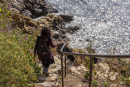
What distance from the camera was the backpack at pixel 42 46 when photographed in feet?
11.1

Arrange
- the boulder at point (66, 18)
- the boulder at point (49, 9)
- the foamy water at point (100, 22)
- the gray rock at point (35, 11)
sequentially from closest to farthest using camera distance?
the foamy water at point (100, 22) < the gray rock at point (35, 11) < the boulder at point (66, 18) < the boulder at point (49, 9)

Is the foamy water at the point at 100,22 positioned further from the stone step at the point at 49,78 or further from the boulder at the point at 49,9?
the stone step at the point at 49,78

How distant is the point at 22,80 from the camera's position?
7.95 feet

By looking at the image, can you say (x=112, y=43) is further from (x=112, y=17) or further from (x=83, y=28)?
(x=112, y=17)

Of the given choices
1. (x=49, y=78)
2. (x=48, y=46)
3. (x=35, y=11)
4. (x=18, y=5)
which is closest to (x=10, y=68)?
(x=48, y=46)

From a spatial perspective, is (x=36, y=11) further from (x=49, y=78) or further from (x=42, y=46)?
(x=49, y=78)

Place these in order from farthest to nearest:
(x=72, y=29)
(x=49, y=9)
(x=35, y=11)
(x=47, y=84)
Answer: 1. (x=49, y=9)
2. (x=35, y=11)
3. (x=72, y=29)
4. (x=47, y=84)

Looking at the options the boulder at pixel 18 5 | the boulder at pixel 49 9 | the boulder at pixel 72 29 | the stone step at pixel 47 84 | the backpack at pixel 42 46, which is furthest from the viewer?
the boulder at pixel 49 9

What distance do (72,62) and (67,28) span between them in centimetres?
782

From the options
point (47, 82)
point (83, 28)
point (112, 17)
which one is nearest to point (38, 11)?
point (83, 28)

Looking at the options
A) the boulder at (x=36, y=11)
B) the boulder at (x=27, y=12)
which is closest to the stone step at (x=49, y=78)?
the boulder at (x=27, y=12)

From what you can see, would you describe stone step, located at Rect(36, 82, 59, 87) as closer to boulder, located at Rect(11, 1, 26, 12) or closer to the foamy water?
the foamy water

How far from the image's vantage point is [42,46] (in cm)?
341

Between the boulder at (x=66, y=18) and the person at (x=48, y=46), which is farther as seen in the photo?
the boulder at (x=66, y=18)
